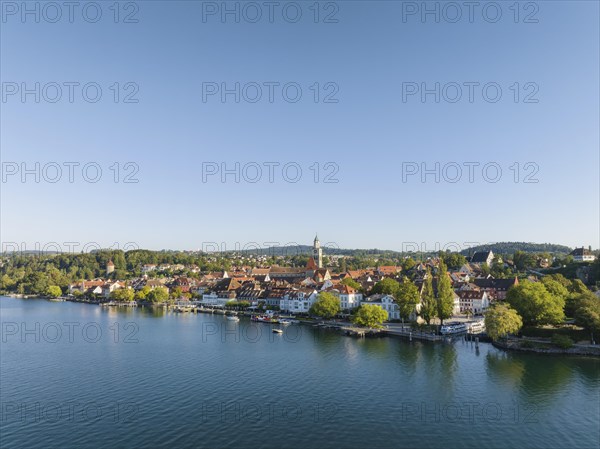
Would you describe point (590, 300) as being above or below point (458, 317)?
above

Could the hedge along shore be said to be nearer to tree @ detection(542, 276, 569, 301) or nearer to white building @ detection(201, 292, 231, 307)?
tree @ detection(542, 276, 569, 301)

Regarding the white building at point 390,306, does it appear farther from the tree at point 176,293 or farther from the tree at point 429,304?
the tree at point 176,293

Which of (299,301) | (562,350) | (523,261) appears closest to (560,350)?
(562,350)

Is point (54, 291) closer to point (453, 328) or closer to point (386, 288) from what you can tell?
point (386, 288)

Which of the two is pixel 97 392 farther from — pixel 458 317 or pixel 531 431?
pixel 458 317

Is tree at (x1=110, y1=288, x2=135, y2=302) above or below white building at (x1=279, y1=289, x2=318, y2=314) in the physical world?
below

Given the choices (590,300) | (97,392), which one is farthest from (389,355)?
(97,392)

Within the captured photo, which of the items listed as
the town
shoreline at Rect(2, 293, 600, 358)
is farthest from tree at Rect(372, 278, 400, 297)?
shoreline at Rect(2, 293, 600, 358)
